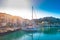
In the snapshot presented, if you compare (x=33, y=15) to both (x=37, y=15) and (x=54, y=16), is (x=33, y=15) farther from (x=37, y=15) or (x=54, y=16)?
(x=54, y=16)

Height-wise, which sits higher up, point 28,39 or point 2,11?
point 2,11

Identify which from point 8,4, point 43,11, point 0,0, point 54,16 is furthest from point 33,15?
point 0,0

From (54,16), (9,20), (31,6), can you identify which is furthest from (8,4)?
(54,16)

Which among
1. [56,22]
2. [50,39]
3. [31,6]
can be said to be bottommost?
[50,39]

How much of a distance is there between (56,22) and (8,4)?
0.79 meters

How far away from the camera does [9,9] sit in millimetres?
1546

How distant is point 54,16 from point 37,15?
260 millimetres

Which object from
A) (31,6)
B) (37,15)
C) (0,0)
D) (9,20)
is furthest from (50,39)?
(0,0)

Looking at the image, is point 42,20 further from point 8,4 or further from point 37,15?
point 8,4

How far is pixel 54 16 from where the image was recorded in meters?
1.54

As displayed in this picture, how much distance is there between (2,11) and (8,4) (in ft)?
A: 0.46

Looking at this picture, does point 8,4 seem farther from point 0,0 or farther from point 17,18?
point 17,18

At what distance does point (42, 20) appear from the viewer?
5.00 ft

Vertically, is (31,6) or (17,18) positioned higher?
(31,6)
